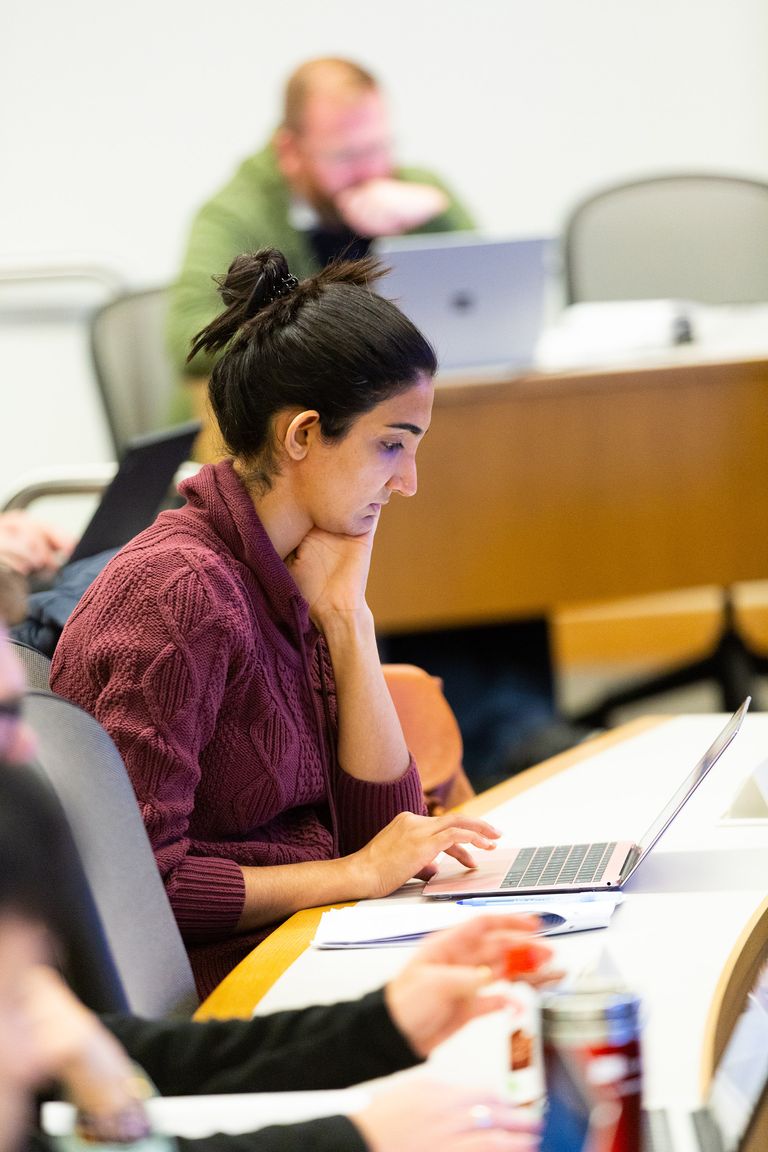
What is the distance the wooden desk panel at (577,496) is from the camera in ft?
9.46

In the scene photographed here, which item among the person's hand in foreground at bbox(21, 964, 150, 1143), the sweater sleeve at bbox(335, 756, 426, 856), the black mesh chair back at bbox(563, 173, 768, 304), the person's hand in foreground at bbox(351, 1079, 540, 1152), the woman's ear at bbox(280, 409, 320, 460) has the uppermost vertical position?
the person's hand in foreground at bbox(21, 964, 150, 1143)

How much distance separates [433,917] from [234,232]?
2298 millimetres

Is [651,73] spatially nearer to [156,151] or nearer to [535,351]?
[156,151]

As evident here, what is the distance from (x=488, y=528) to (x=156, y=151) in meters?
1.91

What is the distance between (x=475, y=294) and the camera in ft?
9.17

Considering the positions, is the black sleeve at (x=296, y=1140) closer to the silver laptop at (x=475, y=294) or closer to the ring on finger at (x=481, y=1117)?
the ring on finger at (x=481, y=1117)

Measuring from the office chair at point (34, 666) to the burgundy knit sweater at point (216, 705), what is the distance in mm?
12

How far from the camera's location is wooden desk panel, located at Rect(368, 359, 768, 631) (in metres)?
2.88

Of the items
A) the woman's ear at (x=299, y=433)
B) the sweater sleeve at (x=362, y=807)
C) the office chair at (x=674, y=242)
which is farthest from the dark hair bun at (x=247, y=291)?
the office chair at (x=674, y=242)

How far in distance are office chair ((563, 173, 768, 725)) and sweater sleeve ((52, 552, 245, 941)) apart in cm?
228

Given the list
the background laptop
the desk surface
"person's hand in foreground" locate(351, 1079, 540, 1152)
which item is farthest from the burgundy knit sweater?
"person's hand in foreground" locate(351, 1079, 540, 1152)

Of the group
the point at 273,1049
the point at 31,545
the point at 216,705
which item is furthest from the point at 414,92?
the point at 273,1049

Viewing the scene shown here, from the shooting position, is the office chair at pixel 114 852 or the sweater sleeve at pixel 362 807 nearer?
the office chair at pixel 114 852

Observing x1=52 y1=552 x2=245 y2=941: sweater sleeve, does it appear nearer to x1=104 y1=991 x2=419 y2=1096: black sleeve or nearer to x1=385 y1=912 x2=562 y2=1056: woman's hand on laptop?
x1=104 y1=991 x2=419 y2=1096: black sleeve
